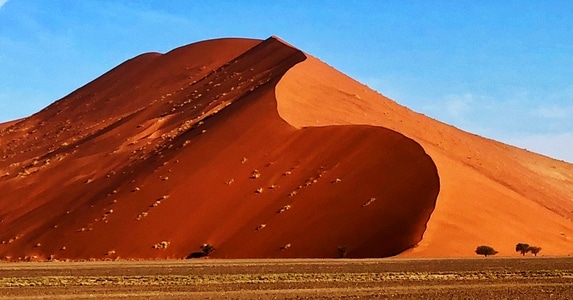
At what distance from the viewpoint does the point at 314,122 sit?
200 ft

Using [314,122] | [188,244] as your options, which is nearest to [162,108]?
[314,122]

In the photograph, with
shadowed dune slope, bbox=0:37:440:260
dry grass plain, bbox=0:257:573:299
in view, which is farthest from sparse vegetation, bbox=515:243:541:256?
dry grass plain, bbox=0:257:573:299

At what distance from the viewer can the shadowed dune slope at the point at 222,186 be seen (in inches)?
1810

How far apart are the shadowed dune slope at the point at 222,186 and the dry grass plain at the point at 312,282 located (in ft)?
38.3

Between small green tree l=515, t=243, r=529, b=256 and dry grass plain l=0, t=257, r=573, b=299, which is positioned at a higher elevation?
small green tree l=515, t=243, r=529, b=256

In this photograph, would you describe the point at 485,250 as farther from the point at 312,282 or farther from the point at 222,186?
the point at 222,186

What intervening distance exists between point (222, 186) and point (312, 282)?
95.9 feet

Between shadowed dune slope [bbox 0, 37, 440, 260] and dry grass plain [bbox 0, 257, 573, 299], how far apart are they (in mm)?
11674

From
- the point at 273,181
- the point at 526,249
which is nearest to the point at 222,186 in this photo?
the point at 273,181

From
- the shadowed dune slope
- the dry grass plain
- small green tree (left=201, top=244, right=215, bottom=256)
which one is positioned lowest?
the dry grass plain

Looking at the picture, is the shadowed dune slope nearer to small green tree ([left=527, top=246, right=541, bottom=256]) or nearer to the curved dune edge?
the curved dune edge

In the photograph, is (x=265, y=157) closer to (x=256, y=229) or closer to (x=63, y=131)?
(x=256, y=229)

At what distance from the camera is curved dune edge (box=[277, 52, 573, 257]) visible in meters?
43.9

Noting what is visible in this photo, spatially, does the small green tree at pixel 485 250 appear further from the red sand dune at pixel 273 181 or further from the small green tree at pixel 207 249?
the small green tree at pixel 207 249
